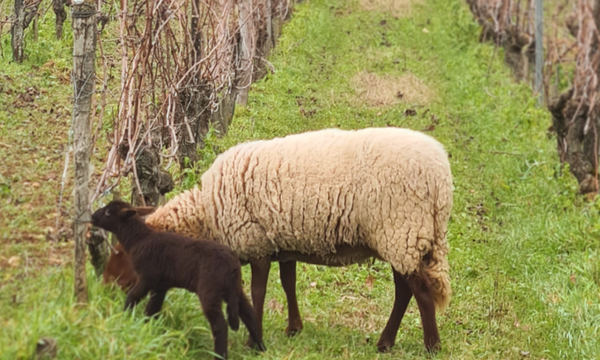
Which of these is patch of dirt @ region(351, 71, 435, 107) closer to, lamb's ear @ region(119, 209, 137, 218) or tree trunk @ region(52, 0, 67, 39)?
tree trunk @ region(52, 0, 67, 39)

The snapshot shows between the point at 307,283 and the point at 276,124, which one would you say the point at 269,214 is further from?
the point at 276,124

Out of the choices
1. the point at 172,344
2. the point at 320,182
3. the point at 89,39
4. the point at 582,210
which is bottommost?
the point at 582,210

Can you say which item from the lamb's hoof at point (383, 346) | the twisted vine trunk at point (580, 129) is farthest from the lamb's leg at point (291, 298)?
the twisted vine trunk at point (580, 129)

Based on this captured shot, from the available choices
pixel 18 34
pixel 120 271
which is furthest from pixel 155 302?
pixel 18 34

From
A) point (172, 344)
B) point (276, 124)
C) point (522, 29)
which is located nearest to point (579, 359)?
point (172, 344)

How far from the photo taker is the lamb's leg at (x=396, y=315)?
6.08m

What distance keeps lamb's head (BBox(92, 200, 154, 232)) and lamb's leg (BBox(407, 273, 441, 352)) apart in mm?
2153

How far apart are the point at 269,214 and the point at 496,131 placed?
7871 mm

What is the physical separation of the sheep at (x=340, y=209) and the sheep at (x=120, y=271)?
0.53 metres

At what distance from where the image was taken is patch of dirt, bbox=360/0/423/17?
68.7ft

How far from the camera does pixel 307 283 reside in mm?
7309

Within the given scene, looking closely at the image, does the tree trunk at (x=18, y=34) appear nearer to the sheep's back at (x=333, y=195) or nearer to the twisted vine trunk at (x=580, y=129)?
the sheep's back at (x=333, y=195)

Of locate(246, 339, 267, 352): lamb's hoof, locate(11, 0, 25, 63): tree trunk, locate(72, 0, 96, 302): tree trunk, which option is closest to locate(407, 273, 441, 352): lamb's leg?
locate(246, 339, 267, 352): lamb's hoof

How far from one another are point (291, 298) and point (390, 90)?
8.73 meters
